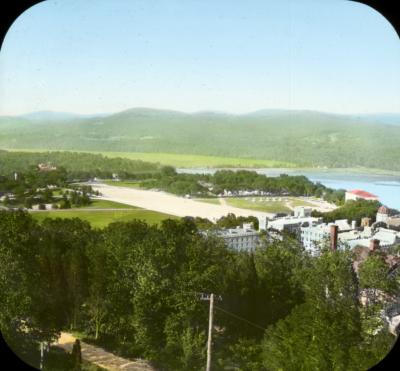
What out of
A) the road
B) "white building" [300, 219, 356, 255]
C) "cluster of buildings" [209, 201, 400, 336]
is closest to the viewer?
"cluster of buildings" [209, 201, 400, 336]

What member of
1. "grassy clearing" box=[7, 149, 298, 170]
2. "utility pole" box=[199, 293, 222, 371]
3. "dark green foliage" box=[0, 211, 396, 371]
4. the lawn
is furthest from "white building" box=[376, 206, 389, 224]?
"utility pole" box=[199, 293, 222, 371]

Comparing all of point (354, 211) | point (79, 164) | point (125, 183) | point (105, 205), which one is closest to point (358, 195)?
point (354, 211)

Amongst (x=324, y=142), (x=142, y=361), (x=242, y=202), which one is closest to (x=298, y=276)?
(x=242, y=202)

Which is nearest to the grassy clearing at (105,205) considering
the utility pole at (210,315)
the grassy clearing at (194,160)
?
the grassy clearing at (194,160)

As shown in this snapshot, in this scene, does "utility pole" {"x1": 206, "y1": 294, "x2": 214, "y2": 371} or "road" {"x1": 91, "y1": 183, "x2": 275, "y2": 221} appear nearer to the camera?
"utility pole" {"x1": 206, "y1": 294, "x2": 214, "y2": 371}

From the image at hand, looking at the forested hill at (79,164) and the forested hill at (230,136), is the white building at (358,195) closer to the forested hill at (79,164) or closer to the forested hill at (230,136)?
the forested hill at (230,136)

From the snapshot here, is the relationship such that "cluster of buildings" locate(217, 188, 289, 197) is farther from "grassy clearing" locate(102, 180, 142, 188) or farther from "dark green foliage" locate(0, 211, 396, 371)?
"grassy clearing" locate(102, 180, 142, 188)
